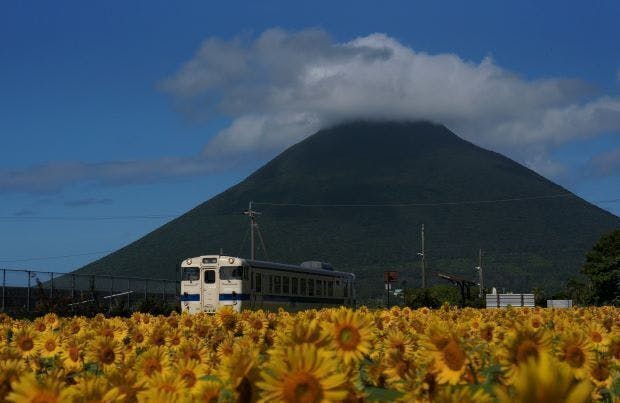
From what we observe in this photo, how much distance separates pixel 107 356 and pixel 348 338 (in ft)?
5.99

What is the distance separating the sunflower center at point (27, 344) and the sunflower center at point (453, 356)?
372cm

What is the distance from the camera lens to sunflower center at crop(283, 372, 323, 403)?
6.27 feet

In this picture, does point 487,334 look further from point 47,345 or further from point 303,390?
point 303,390

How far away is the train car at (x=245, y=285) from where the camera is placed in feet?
119

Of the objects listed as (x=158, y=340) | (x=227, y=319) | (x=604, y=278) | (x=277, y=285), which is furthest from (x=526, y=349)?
(x=604, y=278)

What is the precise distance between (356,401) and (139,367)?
1.55 m

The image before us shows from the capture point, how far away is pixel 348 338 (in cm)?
364

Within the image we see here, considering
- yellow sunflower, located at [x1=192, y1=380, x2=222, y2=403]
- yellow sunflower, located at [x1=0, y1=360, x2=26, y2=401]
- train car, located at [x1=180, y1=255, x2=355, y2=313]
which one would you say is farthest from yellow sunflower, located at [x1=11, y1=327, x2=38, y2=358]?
train car, located at [x1=180, y1=255, x2=355, y2=313]

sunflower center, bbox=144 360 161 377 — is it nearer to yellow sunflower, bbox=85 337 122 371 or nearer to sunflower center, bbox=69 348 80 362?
yellow sunflower, bbox=85 337 122 371

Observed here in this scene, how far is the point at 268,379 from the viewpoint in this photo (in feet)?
6.37

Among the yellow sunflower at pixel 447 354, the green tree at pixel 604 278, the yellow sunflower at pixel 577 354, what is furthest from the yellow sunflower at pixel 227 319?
the green tree at pixel 604 278

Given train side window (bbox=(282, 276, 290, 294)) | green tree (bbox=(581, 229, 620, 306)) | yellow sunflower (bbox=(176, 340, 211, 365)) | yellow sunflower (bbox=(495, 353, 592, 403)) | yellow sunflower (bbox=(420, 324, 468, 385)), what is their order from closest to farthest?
yellow sunflower (bbox=(495, 353, 592, 403)), yellow sunflower (bbox=(420, 324, 468, 385)), yellow sunflower (bbox=(176, 340, 211, 365)), train side window (bbox=(282, 276, 290, 294)), green tree (bbox=(581, 229, 620, 306))

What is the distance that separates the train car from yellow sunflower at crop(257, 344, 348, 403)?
3298cm

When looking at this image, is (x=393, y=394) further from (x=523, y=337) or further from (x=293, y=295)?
(x=293, y=295)
